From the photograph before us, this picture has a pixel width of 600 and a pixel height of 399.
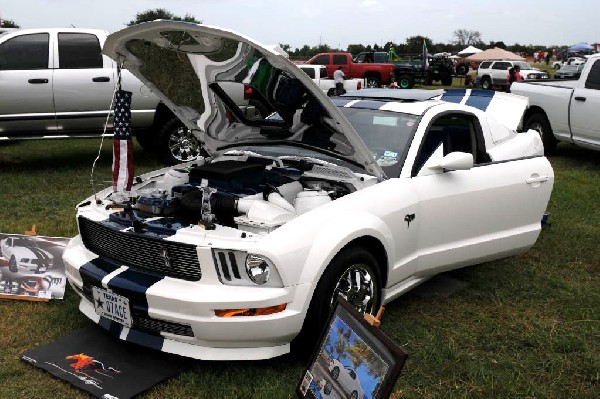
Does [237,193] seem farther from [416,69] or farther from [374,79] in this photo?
[416,69]

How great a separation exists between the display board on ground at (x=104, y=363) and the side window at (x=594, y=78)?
314 inches

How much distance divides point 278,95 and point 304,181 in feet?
1.89

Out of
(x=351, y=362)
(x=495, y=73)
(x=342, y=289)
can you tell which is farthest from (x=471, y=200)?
(x=495, y=73)

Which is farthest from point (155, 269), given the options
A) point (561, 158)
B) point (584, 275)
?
point (561, 158)

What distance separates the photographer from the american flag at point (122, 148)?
13.9ft

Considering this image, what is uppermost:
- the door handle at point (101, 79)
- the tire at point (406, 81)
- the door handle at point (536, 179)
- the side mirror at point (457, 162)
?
the door handle at point (101, 79)

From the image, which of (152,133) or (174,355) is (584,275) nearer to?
(174,355)

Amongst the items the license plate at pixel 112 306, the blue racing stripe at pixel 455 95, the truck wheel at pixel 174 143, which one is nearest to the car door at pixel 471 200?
the license plate at pixel 112 306

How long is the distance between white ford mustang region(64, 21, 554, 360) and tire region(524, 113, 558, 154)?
5486 millimetres

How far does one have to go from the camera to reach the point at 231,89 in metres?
4.34

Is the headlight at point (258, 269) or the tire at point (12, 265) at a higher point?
the headlight at point (258, 269)

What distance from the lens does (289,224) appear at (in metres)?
3.23

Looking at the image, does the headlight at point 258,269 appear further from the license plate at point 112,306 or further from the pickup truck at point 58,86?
the pickup truck at point 58,86

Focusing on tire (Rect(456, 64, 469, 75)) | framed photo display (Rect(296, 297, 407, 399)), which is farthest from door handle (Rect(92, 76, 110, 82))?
tire (Rect(456, 64, 469, 75))
